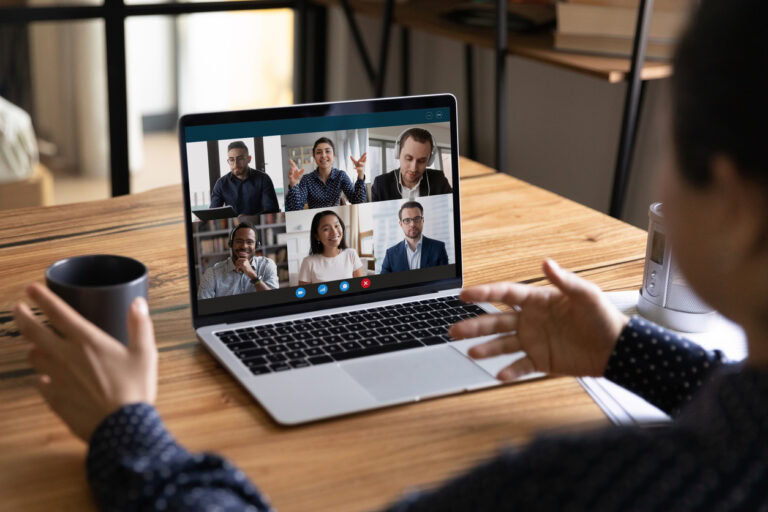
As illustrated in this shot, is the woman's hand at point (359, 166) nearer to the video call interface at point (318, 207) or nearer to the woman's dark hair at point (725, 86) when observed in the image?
the video call interface at point (318, 207)

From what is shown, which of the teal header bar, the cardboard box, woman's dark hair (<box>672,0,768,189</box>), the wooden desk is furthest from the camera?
the cardboard box

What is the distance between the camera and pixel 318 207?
1.01 meters

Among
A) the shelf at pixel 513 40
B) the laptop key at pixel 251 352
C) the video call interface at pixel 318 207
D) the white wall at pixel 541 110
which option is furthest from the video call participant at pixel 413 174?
the white wall at pixel 541 110

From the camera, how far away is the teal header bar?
3.16 feet

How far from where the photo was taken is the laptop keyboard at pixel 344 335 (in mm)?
910

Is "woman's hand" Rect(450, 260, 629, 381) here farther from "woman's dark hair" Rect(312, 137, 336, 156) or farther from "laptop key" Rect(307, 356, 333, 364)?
"woman's dark hair" Rect(312, 137, 336, 156)

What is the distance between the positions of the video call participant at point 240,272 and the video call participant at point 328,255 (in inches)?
1.7

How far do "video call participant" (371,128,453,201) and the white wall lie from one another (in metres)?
1.39

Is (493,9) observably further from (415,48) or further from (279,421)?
(279,421)

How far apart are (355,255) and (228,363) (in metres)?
0.22

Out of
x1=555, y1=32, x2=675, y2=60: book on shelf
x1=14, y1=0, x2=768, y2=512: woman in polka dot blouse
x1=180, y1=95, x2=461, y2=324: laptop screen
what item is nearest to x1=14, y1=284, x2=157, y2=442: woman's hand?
x1=14, y1=0, x2=768, y2=512: woman in polka dot blouse

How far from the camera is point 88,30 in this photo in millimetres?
2973

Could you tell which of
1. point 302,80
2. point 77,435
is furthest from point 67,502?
point 302,80

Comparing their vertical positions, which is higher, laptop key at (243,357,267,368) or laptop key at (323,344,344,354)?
laptop key at (323,344,344,354)
